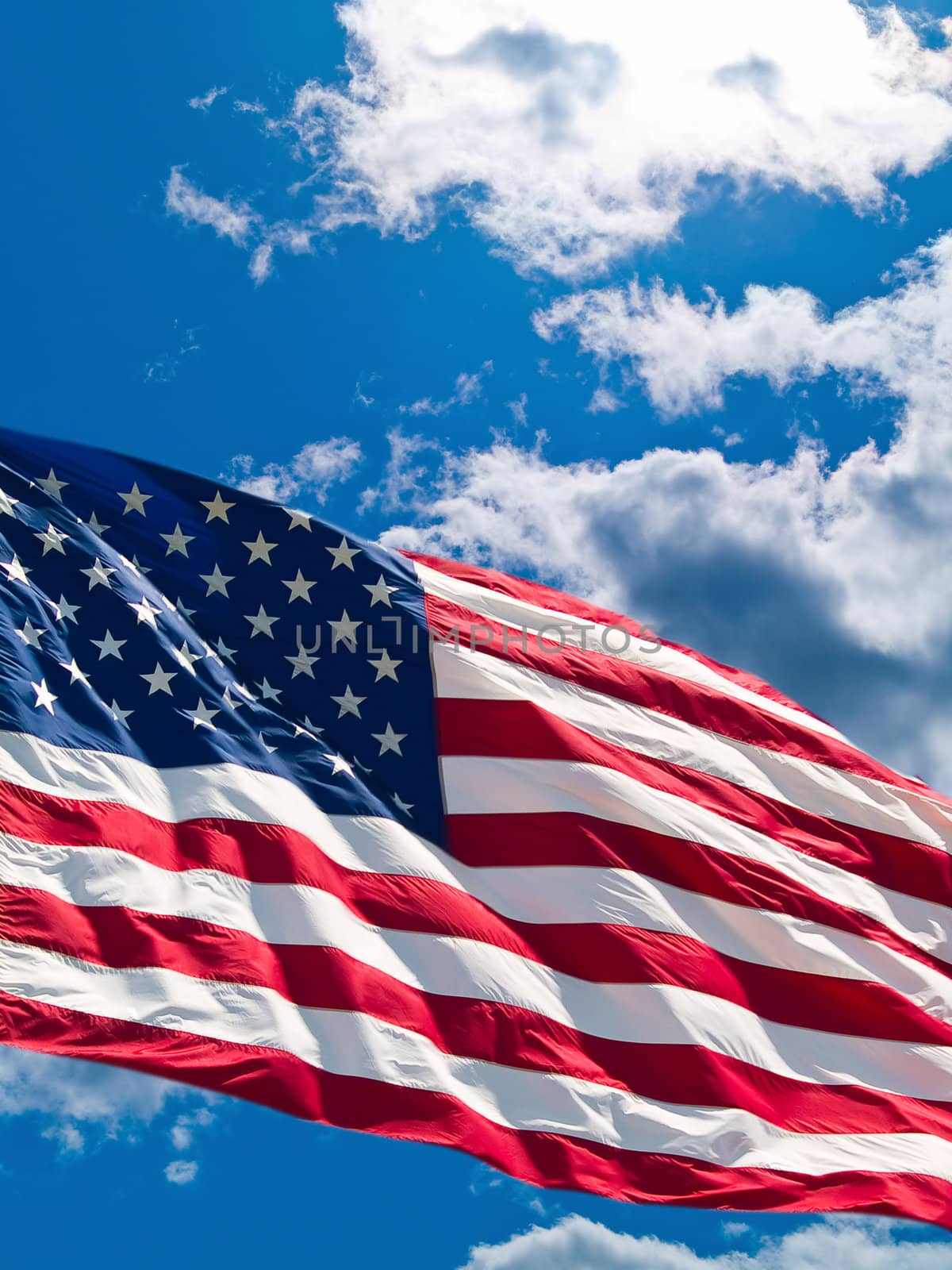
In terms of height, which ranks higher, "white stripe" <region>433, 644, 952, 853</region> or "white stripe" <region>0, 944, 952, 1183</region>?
"white stripe" <region>433, 644, 952, 853</region>

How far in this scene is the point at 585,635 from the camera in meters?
16.7

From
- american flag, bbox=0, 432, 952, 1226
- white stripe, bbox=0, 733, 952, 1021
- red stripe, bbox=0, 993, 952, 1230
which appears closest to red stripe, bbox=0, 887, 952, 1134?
american flag, bbox=0, 432, 952, 1226

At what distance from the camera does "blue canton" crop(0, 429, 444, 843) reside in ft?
42.0

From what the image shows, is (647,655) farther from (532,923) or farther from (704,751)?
(532,923)

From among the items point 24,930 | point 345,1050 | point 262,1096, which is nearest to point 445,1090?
point 345,1050

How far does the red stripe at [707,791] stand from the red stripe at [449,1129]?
145 inches

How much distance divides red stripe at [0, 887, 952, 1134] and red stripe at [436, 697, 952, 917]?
2723mm

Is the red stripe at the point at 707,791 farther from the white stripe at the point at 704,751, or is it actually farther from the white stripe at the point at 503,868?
the white stripe at the point at 503,868

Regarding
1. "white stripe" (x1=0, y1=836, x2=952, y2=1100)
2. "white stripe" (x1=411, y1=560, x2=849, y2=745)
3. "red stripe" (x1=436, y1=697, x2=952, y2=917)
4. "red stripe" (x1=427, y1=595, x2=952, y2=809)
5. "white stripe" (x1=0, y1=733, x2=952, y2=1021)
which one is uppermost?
"white stripe" (x1=411, y1=560, x2=849, y2=745)

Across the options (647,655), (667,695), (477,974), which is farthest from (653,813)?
(477,974)

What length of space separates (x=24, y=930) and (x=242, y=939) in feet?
5.81

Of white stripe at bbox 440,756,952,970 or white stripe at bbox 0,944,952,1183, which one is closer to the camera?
white stripe at bbox 0,944,952,1183

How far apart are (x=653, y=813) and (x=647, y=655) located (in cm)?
285

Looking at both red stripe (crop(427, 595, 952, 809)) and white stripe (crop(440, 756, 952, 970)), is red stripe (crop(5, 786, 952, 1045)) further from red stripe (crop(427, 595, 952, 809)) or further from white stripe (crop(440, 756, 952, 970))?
red stripe (crop(427, 595, 952, 809))
